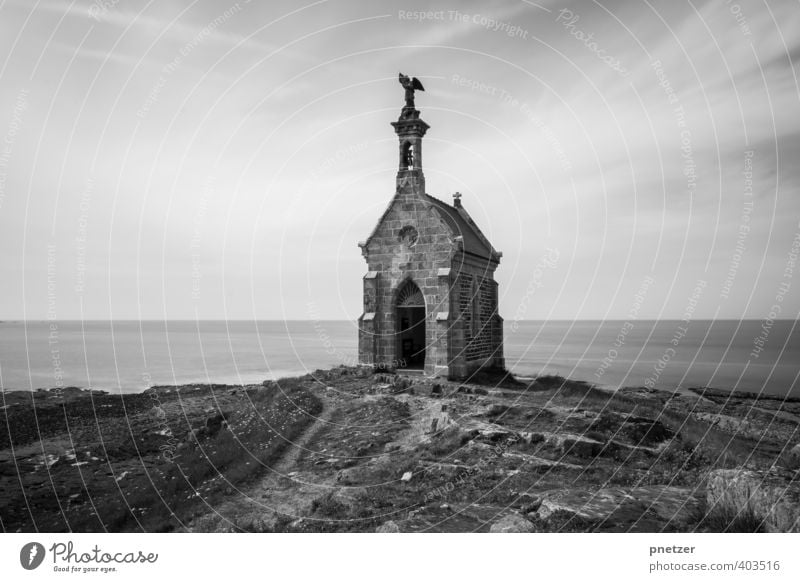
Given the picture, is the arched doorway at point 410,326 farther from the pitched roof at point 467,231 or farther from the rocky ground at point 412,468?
the pitched roof at point 467,231

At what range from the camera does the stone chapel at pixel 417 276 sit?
2080 cm

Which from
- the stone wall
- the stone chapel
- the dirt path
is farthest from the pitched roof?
the dirt path

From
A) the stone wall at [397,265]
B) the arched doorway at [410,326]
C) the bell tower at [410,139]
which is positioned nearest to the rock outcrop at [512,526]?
the stone wall at [397,265]

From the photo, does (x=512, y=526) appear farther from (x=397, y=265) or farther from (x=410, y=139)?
(x=410, y=139)

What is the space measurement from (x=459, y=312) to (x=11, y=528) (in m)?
16.3

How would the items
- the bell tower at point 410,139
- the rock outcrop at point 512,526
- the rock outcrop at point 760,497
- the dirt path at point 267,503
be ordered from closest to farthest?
the rock outcrop at point 760,497, the rock outcrop at point 512,526, the dirt path at point 267,503, the bell tower at point 410,139

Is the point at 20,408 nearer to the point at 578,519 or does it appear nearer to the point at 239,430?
the point at 239,430

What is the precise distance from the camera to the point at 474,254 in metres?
23.3

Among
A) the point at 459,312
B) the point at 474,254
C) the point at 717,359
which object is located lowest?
the point at 717,359

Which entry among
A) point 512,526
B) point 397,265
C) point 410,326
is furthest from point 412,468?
point 410,326

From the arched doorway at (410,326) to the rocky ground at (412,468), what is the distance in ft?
9.54

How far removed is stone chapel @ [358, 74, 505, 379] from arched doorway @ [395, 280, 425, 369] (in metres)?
0.06

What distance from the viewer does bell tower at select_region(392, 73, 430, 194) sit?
2220 centimetres
